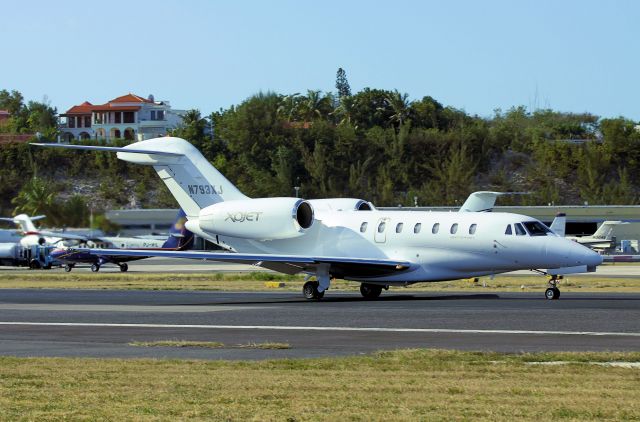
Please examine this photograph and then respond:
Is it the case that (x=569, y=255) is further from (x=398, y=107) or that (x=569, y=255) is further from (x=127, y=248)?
(x=398, y=107)

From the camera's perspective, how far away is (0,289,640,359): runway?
1980cm

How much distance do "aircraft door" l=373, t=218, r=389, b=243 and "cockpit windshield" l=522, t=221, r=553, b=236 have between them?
4.37 metres

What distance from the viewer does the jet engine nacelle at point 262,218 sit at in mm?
36688

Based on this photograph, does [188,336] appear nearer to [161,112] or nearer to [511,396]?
[511,396]

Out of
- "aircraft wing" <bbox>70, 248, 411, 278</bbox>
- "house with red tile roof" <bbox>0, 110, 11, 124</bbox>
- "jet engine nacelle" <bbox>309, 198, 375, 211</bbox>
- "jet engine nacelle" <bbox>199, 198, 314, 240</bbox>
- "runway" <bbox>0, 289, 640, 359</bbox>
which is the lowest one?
"runway" <bbox>0, 289, 640, 359</bbox>

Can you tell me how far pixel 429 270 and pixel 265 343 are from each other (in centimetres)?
1523

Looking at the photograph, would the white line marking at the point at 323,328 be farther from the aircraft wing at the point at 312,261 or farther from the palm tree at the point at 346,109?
the palm tree at the point at 346,109

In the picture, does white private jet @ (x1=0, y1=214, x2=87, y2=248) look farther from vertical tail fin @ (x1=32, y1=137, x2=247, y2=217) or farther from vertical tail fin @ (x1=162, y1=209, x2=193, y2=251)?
vertical tail fin @ (x1=32, y1=137, x2=247, y2=217)

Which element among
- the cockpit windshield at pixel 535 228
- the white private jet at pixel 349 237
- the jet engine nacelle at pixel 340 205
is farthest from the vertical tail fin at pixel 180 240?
the cockpit windshield at pixel 535 228

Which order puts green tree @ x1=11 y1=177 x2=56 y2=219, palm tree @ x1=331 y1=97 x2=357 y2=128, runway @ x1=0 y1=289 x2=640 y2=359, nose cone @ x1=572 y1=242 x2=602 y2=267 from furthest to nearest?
1. palm tree @ x1=331 y1=97 x2=357 y2=128
2. green tree @ x1=11 y1=177 x2=56 y2=219
3. nose cone @ x1=572 y1=242 x2=602 y2=267
4. runway @ x1=0 y1=289 x2=640 y2=359

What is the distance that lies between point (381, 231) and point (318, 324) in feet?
37.2

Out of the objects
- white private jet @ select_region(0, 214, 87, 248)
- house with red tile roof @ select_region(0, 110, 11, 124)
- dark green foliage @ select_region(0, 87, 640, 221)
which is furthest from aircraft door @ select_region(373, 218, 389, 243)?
house with red tile roof @ select_region(0, 110, 11, 124)

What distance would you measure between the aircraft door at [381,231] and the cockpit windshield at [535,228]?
437cm

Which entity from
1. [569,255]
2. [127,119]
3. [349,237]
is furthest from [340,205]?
[127,119]
